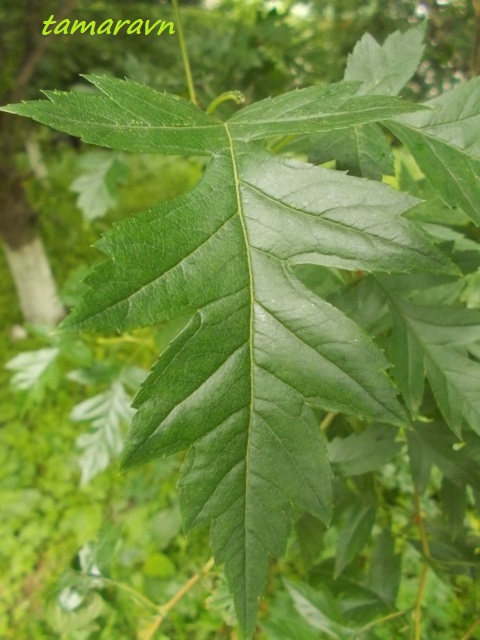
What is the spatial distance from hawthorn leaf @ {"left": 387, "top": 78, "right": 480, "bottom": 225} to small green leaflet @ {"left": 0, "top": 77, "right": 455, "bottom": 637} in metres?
0.10

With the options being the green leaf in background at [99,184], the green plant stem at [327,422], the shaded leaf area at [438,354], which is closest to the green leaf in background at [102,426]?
the green leaf in background at [99,184]

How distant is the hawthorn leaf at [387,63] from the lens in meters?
0.68

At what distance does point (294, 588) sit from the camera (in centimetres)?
70

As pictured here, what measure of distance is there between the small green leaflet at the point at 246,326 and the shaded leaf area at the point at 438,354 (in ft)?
0.64

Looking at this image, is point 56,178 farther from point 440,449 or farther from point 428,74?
point 440,449

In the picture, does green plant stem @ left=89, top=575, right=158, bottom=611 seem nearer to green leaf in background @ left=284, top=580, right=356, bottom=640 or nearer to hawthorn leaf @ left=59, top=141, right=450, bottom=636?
green leaf in background @ left=284, top=580, right=356, bottom=640

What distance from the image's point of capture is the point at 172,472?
5.94 ft

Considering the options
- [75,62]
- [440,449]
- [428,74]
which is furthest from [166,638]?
[75,62]

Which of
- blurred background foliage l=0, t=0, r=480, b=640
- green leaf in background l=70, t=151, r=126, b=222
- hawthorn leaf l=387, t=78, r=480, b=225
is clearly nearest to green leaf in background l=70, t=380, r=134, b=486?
blurred background foliage l=0, t=0, r=480, b=640

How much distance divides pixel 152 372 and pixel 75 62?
2373mm

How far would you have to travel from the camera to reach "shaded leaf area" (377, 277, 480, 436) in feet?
2.09

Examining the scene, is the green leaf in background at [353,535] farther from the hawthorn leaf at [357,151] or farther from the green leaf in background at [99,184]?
the green leaf in background at [99,184]

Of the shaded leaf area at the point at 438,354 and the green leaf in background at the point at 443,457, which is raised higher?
the shaded leaf area at the point at 438,354

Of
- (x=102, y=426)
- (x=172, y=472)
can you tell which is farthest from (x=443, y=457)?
(x=172, y=472)
